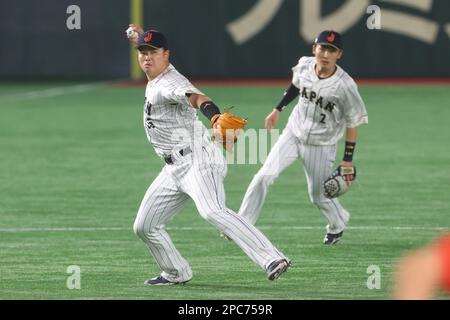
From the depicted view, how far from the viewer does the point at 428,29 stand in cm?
2692

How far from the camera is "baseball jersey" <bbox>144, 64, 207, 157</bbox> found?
8.29 m

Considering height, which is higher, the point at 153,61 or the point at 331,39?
the point at 153,61

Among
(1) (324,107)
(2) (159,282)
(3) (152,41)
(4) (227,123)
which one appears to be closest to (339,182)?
(1) (324,107)

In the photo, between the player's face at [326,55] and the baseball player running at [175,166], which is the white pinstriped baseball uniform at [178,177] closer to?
the baseball player running at [175,166]

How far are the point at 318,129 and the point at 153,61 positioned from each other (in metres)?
2.62

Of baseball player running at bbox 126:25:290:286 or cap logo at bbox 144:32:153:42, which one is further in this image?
cap logo at bbox 144:32:153:42

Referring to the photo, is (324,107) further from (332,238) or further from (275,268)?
(275,268)

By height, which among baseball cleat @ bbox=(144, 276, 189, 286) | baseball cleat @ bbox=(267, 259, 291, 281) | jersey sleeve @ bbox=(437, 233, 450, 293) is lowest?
baseball cleat @ bbox=(144, 276, 189, 286)

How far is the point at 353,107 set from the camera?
10297mm

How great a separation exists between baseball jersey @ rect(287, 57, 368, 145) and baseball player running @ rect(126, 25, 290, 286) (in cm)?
223

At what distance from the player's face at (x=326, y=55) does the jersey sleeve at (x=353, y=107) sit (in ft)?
0.85

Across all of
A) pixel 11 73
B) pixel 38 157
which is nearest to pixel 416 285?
pixel 38 157

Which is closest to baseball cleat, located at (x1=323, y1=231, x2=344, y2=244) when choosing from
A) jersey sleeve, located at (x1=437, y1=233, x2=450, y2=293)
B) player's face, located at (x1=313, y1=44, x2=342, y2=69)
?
player's face, located at (x1=313, y1=44, x2=342, y2=69)

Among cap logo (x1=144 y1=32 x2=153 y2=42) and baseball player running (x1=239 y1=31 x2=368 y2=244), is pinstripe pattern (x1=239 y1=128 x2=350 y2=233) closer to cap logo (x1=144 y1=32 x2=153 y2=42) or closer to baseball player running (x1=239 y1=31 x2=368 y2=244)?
baseball player running (x1=239 y1=31 x2=368 y2=244)
